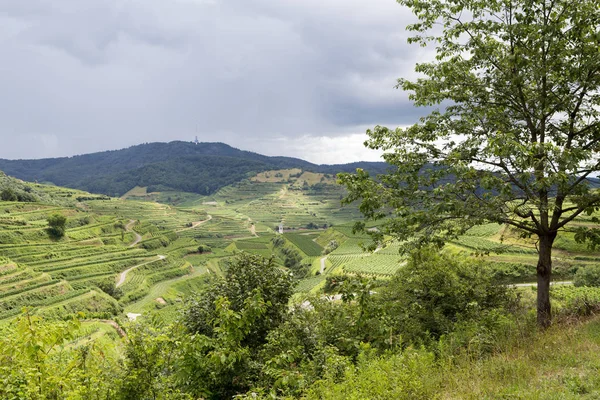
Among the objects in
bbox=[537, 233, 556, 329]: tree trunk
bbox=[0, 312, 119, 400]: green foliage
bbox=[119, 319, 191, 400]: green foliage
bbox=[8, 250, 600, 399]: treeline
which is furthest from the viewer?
bbox=[537, 233, 556, 329]: tree trunk

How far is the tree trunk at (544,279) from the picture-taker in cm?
917

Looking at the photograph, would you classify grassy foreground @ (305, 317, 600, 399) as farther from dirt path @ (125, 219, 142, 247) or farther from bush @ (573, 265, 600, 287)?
dirt path @ (125, 219, 142, 247)

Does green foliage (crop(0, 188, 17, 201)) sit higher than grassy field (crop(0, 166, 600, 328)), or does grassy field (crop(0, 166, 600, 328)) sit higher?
green foliage (crop(0, 188, 17, 201))

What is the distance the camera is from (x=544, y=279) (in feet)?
30.6

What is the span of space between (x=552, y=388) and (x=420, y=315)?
8.65m

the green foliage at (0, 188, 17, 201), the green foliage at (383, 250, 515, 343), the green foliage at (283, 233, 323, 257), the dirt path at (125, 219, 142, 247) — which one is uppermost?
the green foliage at (0, 188, 17, 201)

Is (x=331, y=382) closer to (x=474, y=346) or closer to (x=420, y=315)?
(x=474, y=346)

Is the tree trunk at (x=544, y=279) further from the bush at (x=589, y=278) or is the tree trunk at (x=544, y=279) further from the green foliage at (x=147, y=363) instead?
the bush at (x=589, y=278)

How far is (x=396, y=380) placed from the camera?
5680mm

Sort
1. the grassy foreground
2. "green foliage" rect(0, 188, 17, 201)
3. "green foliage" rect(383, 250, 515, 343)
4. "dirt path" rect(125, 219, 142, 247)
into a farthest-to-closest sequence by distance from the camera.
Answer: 1. "dirt path" rect(125, 219, 142, 247)
2. "green foliage" rect(0, 188, 17, 201)
3. "green foliage" rect(383, 250, 515, 343)
4. the grassy foreground

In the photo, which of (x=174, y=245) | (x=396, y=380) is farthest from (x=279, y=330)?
(x=174, y=245)

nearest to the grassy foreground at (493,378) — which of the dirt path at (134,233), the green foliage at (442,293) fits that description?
the green foliage at (442,293)

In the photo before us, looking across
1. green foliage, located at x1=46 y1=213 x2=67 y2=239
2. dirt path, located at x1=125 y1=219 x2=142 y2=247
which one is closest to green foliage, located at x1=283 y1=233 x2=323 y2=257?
dirt path, located at x1=125 y1=219 x2=142 y2=247

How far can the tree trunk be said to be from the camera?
361 inches
